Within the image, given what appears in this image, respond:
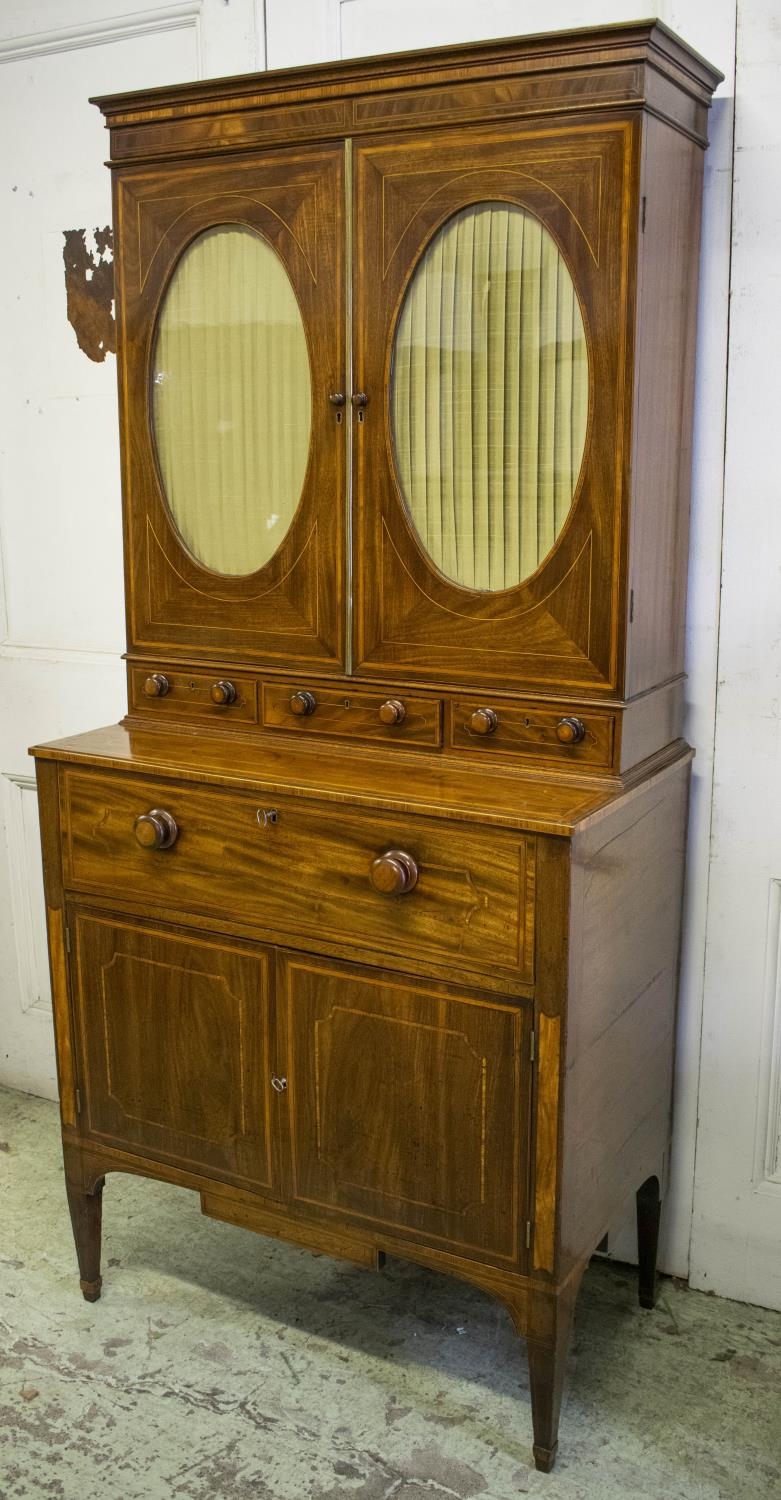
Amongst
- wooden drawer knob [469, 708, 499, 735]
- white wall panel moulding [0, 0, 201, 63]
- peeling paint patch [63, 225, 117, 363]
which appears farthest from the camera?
Result: peeling paint patch [63, 225, 117, 363]

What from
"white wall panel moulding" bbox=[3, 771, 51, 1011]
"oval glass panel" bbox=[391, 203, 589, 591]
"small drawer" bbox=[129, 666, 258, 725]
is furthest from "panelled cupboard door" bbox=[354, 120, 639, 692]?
"white wall panel moulding" bbox=[3, 771, 51, 1011]

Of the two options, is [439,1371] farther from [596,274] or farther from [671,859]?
[596,274]

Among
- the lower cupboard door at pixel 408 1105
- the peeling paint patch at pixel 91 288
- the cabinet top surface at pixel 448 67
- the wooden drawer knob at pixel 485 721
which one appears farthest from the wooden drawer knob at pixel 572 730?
the peeling paint patch at pixel 91 288

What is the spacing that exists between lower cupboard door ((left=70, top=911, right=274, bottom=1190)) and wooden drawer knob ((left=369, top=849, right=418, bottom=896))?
333 mm

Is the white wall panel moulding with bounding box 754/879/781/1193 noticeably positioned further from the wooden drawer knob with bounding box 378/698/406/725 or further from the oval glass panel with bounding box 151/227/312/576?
the oval glass panel with bounding box 151/227/312/576

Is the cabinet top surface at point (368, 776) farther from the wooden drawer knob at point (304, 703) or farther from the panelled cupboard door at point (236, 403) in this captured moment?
the panelled cupboard door at point (236, 403)

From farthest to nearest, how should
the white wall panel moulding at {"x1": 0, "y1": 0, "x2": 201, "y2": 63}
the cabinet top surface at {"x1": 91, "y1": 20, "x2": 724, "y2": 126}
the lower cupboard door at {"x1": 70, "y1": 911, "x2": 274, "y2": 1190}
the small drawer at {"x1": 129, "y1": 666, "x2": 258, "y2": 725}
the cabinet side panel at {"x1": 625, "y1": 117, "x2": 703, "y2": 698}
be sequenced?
the white wall panel moulding at {"x1": 0, "y1": 0, "x2": 201, "y2": 63}, the small drawer at {"x1": 129, "y1": 666, "x2": 258, "y2": 725}, the lower cupboard door at {"x1": 70, "y1": 911, "x2": 274, "y2": 1190}, the cabinet side panel at {"x1": 625, "y1": 117, "x2": 703, "y2": 698}, the cabinet top surface at {"x1": 91, "y1": 20, "x2": 724, "y2": 126}

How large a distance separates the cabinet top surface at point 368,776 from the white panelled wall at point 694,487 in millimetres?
273

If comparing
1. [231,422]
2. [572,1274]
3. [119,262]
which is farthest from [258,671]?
[572,1274]

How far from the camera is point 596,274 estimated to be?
83.0 inches

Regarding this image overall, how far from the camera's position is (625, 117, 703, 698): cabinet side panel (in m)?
2.14

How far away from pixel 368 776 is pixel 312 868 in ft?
0.58

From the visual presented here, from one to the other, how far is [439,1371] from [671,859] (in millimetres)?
1030

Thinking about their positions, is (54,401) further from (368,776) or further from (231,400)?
(368,776)
